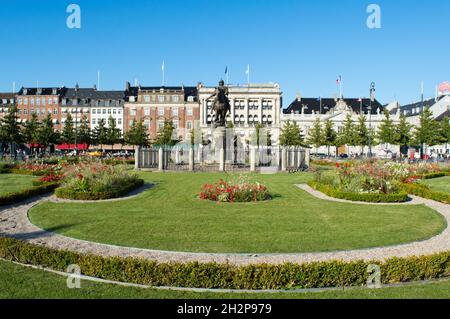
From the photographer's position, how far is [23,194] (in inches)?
821

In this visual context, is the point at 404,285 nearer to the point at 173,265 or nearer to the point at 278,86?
the point at 173,265

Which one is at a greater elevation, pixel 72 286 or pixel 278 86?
pixel 278 86

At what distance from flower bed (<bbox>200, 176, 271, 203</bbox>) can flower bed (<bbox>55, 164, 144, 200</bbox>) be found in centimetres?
485

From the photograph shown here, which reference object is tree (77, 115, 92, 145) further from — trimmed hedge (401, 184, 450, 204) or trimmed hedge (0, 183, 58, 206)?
trimmed hedge (401, 184, 450, 204)

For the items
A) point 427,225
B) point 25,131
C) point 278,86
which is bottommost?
point 427,225

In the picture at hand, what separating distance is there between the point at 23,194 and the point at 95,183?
A: 3.38 meters

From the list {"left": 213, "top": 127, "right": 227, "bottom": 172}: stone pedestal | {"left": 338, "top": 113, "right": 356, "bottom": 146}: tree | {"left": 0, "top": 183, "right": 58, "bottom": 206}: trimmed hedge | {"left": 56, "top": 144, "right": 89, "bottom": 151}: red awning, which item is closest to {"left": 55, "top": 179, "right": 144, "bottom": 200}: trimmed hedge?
{"left": 0, "top": 183, "right": 58, "bottom": 206}: trimmed hedge

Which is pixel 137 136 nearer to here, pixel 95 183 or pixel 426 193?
pixel 95 183

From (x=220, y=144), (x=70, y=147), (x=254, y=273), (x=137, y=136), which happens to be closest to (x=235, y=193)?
(x=254, y=273)

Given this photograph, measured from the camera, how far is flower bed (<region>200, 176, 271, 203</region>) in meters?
19.9

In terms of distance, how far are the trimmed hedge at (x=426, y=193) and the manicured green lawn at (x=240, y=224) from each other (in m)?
2.81
